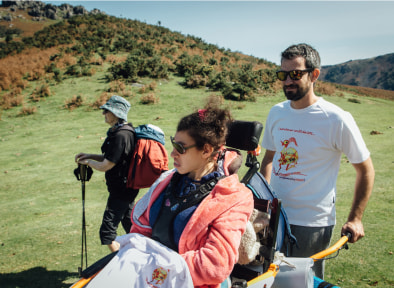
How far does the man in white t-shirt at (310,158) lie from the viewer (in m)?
2.23

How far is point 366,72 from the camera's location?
391 feet

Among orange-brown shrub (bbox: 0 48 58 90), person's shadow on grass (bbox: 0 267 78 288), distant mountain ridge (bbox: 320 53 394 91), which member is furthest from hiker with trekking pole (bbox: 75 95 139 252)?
distant mountain ridge (bbox: 320 53 394 91)

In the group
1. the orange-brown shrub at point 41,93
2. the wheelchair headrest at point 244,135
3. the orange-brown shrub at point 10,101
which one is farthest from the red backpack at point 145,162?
the orange-brown shrub at point 41,93

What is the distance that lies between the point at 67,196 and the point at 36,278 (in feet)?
11.8

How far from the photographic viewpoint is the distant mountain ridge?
10588 cm

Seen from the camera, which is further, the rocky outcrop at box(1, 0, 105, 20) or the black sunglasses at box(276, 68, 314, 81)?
the rocky outcrop at box(1, 0, 105, 20)

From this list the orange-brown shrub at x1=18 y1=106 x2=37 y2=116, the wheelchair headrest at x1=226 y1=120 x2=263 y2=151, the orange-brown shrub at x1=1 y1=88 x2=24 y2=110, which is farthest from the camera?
the orange-brown shrub at x1=1 y1=88 x2=24 y2=110

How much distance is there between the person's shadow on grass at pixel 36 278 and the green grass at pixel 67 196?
13mm

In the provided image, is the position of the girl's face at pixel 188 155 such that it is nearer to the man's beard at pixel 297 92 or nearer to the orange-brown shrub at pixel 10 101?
the man's beard at pixel 297 92

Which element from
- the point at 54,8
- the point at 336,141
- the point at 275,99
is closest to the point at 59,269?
the point at 336,141

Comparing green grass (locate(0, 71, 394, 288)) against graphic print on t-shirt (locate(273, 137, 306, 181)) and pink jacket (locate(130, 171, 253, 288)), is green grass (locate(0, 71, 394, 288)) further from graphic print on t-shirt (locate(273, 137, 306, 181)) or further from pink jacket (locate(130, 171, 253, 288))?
Answer: graphic print on t-shirt (locate(273, 137, 306, 181))

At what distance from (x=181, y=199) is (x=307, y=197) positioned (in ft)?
3.68

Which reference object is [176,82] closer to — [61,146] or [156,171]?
[61,146]

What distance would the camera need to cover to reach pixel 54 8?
7875 cm
